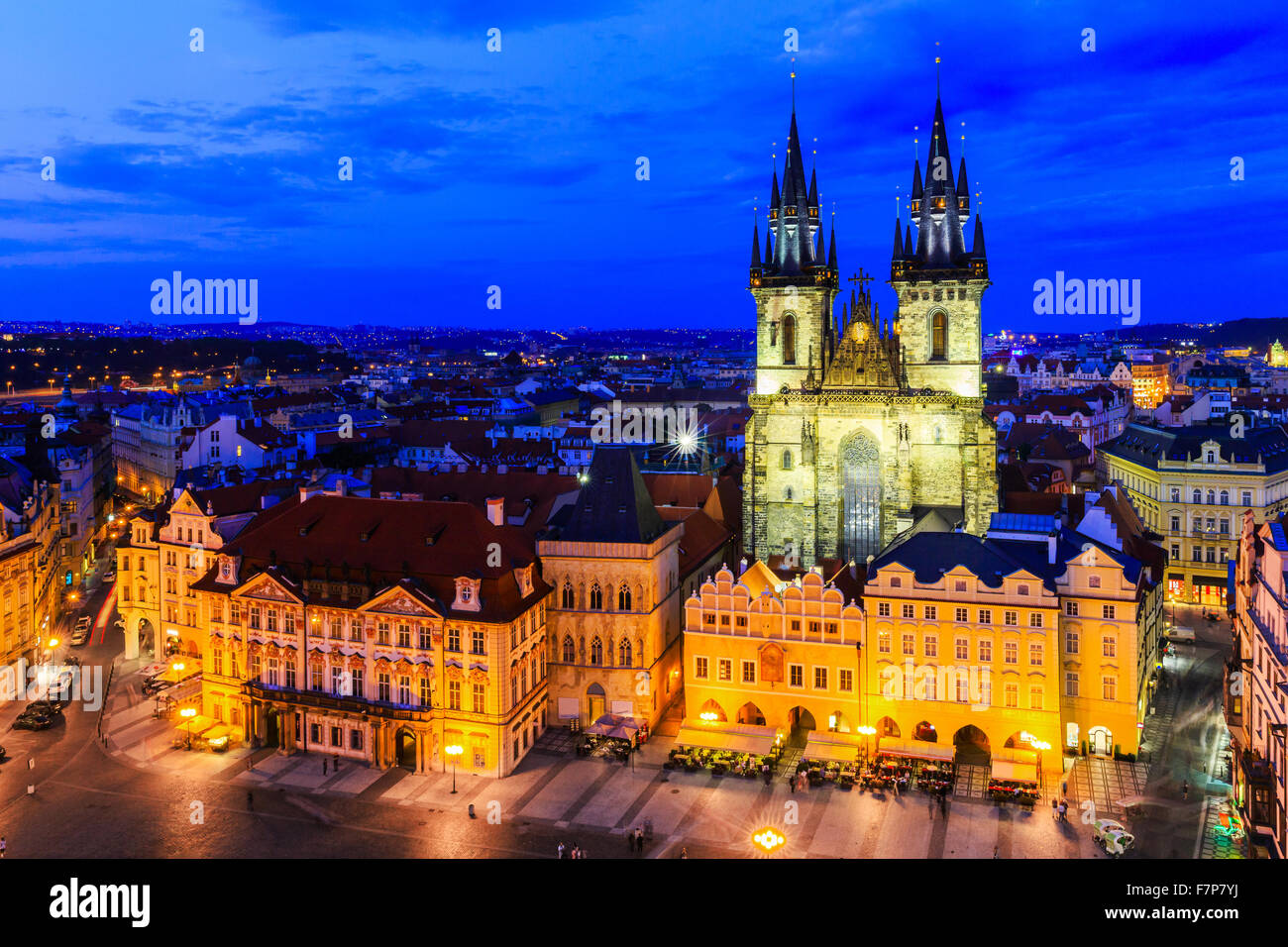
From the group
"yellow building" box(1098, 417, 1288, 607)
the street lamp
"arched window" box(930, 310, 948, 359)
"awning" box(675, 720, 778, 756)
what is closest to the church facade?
"arched window" box(930, 310, 948, 359)

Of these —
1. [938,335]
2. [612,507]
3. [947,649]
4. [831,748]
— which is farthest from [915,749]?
[938,335]

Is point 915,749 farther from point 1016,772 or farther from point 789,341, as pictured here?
point 789,341

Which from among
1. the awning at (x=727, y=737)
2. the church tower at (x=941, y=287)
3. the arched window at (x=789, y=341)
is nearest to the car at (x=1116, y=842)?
the awning at (x=727, y=737)

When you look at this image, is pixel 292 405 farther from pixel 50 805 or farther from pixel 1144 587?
pixel 1144 587

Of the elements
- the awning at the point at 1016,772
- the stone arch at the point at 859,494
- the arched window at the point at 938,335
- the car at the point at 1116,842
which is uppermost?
the arched window at the point at 938,335

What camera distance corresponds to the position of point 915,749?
55.6m

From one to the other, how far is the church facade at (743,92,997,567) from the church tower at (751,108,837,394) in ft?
1.99

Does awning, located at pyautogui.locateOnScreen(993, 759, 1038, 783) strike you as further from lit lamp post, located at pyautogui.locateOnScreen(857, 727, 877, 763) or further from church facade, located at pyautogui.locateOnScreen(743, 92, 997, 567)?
church facade, located at pyautogui.locateOnScreen(743, 92, 997, 567)

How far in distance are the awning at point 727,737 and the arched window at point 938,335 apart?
35.6 meters

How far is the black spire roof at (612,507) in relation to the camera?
60.8 m

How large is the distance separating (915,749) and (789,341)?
39.6 meters

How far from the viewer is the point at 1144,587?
59.7m

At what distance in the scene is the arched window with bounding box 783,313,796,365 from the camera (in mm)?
85562

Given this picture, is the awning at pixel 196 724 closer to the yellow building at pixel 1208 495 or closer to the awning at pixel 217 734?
the awning at pixel 217 734
